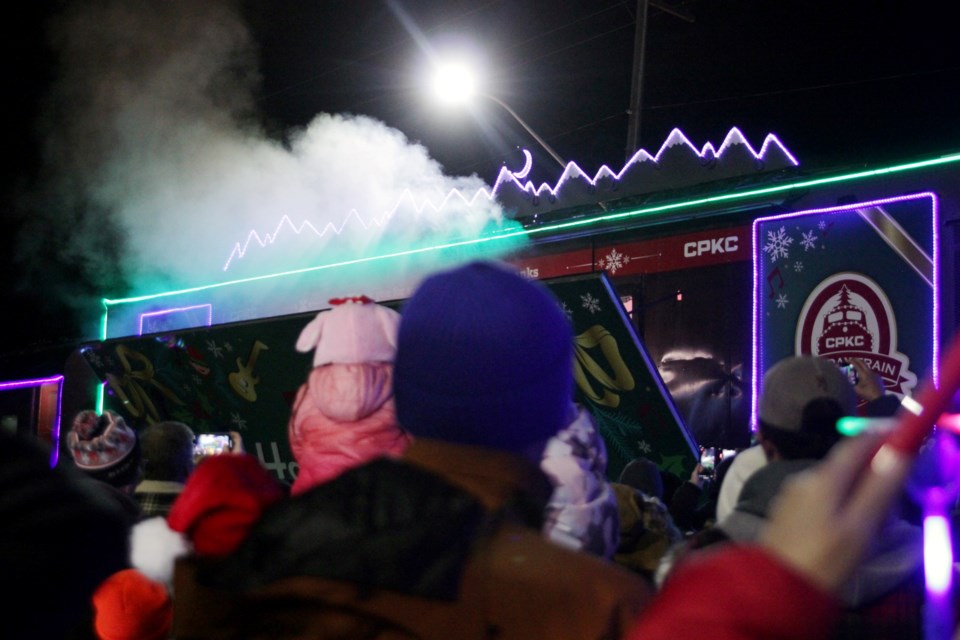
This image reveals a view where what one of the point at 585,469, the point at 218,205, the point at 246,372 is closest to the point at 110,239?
the point at 218,205

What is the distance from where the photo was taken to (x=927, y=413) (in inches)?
25.1

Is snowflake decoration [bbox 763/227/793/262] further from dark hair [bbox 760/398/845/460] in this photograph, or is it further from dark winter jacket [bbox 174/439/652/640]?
dark winter jacket [bbox 174/439/652/640]

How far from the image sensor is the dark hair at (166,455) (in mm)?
4231

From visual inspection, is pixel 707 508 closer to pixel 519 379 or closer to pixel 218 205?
pixel 519 379

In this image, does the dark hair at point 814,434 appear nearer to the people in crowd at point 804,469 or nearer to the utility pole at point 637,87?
the people in crowd at point 804,469

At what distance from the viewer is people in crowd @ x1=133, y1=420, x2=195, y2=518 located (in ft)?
13.5

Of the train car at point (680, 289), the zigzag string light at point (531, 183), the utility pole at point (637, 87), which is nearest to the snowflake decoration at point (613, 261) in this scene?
the train car at point (680, 289)

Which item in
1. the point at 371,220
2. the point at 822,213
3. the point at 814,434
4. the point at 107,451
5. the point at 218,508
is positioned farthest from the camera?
the point at 371,220

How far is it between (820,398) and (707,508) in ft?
9.46

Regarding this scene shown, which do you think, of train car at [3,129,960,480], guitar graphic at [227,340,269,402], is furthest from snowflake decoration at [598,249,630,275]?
guitar graphic at [227,340,269,402]

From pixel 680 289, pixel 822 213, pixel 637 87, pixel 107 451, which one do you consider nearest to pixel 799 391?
pixel 107 451

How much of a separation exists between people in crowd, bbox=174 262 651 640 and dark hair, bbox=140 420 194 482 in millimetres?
3040

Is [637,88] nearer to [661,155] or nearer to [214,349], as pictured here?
[661,155]

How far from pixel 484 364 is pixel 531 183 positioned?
7993 millimetres
